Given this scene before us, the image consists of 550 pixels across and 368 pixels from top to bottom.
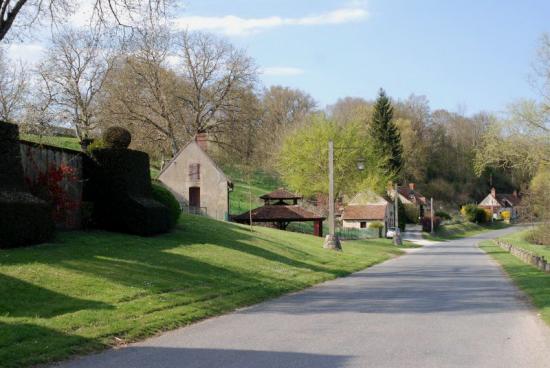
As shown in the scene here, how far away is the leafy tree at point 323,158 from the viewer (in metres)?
63.3

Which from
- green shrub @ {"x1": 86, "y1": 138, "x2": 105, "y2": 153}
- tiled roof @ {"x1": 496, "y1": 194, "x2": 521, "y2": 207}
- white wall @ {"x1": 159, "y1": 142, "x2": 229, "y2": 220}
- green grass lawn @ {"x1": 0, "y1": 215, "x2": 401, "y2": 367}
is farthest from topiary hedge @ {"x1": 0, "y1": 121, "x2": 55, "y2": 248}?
tiled roof @ {"x1": 496, "y1": 194, "x2": 521, "y2": 207}

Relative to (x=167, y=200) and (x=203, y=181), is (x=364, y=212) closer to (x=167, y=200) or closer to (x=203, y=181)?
(x=203, y=181)

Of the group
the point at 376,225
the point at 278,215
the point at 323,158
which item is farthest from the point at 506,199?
the point at 278,215

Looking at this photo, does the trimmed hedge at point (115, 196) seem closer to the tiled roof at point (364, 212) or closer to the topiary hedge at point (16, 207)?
the topiary hedge at point (16, 207)

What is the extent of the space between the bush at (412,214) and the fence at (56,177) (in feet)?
273

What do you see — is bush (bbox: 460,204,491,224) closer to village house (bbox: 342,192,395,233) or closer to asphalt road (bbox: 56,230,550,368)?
village house (bbox: 342,192,395,233)

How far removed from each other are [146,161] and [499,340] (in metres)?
16.6

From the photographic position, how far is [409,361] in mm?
8391

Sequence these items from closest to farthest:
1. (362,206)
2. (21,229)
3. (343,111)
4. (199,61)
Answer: (21,229) < (199,61) < (362,206) < (343,111)

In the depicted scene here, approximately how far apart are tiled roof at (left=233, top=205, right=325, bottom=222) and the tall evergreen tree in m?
45.5

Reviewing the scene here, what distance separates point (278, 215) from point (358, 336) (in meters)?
37.7

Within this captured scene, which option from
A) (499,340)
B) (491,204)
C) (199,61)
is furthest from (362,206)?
(499,340)

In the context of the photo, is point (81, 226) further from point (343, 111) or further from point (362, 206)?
point (343, 111)

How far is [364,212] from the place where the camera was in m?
82.2
